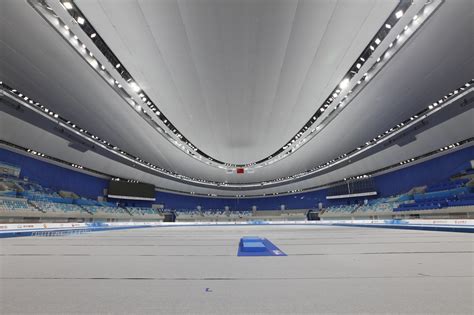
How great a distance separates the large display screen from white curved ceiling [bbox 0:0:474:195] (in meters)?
17.8

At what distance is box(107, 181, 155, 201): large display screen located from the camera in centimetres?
3438

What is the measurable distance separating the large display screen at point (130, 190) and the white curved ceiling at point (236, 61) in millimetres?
17836

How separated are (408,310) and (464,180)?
2808 centimetres

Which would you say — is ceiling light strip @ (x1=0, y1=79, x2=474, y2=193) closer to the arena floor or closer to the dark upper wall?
the dark upper wall

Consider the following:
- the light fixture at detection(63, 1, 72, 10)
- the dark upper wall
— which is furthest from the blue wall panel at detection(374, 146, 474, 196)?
the light fixture at detection(63, 1, 72, 10)

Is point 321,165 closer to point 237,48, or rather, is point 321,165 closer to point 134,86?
point 237,48

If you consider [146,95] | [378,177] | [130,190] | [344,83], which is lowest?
[130,190]

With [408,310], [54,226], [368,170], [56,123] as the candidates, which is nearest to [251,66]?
[408,310]

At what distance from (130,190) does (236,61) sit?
31865mm

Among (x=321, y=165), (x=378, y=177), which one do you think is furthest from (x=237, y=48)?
(x=378, y=177)

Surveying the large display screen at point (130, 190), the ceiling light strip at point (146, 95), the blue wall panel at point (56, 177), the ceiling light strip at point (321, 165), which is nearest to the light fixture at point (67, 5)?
the ceiling light strip at point (146, 95)

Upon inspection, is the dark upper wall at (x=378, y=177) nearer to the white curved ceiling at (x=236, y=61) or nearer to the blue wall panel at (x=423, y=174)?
the blue wall panel at (x=423, y=174)

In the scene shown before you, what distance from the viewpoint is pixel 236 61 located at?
1065cm

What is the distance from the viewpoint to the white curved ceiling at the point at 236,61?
8.05 metres
